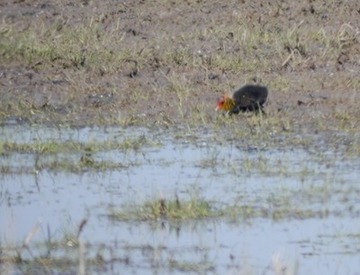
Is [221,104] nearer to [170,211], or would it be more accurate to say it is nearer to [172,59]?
[172,59]

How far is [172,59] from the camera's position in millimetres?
12922

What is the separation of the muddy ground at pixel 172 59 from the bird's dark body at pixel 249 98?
20 cm

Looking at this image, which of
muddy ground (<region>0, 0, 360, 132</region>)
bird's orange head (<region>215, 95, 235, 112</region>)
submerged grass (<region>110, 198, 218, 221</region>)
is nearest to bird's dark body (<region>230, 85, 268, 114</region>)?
bird's orange head (<region>215, 95, 235, 112</region>)

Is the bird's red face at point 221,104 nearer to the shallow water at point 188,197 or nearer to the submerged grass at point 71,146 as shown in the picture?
the shallow water at point 188,197

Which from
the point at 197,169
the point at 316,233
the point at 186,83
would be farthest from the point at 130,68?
the point at 316,233

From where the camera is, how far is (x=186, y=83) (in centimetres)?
1225

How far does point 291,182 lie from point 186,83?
A: 3.15 m

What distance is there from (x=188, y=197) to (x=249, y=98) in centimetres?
239

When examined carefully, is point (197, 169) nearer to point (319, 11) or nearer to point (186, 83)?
point (186, 83)

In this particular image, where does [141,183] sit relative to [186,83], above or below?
below

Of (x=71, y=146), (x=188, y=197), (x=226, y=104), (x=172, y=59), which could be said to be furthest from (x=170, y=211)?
(x=172, y=59)

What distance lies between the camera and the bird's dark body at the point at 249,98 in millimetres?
11125

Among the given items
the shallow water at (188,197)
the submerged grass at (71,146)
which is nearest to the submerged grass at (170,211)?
the shallow water at (188,197)

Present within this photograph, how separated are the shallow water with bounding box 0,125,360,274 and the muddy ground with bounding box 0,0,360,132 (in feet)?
2.37
